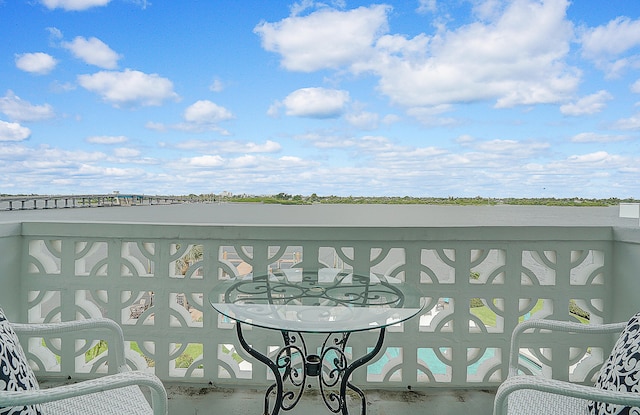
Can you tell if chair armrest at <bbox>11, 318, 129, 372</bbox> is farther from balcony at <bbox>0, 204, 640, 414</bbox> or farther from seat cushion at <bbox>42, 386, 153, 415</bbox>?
balcony at <bbox>0, 204, 640, 414</bbox>

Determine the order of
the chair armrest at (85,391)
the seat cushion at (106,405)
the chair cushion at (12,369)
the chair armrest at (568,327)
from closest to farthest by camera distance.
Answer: the chair armrest at (85,391) → the chair cushion at (12,369) → the seat cushion at (106,405) → the chair armrest at (568,327)

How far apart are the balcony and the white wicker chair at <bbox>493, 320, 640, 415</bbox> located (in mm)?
708

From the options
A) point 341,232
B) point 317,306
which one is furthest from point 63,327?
point 341,232

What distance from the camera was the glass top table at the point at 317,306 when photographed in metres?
1.34

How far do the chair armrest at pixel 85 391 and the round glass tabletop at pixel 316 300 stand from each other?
366 millimetres

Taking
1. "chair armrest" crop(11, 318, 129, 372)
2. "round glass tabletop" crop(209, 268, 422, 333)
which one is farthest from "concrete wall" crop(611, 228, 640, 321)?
"chair armrest" crop(11, 318, 129, 372)

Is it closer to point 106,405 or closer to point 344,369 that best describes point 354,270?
point 344,369

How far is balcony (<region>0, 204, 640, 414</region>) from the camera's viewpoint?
2160mm

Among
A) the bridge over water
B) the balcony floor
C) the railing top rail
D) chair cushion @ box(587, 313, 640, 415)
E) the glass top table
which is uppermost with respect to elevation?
the bridge over water

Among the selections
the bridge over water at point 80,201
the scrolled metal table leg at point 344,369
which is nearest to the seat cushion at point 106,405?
the scrolled metal table leg at point 344,369

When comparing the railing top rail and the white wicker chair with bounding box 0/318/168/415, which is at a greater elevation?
the railing top rail

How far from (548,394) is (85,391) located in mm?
1490

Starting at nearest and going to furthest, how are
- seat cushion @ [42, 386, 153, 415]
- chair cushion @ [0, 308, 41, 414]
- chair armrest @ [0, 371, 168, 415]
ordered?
chair armrest @ [0, 371, 168, 415], chair cushion @ [0, 308, 41, 414], seat cushion @ [42, 386, 153, 415]

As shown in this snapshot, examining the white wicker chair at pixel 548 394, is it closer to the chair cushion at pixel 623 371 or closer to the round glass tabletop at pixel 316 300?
the chair cushion at pixel 623 371
